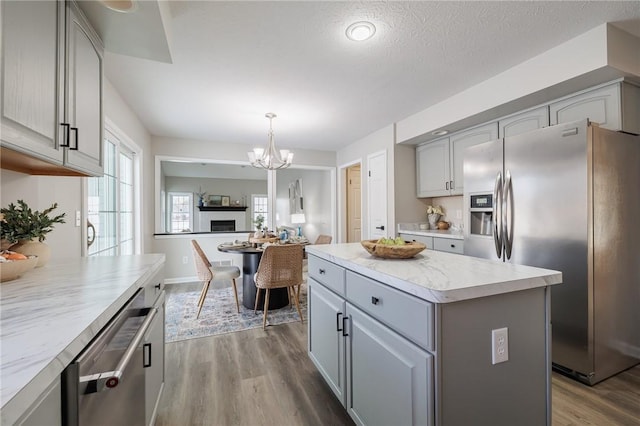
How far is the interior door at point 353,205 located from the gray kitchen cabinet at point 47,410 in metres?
5.26

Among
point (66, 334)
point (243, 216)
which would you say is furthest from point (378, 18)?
point (243, 216)

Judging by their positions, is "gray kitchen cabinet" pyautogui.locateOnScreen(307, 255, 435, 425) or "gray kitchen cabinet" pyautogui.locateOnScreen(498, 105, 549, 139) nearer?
"gray kitchen cabinet" pyautogui.locateOnScreen(307, 255, 435, 425)

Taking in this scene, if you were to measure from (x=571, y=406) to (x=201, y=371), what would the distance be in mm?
2456

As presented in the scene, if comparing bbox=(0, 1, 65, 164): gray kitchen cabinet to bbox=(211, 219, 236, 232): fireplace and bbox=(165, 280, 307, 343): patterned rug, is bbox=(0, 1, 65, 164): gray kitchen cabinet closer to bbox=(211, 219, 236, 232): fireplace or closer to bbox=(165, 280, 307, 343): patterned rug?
bbox=(165, 280, 307, 343): patterned rug

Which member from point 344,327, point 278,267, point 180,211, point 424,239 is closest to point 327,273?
point 344,327

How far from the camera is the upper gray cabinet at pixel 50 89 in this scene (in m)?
0.97

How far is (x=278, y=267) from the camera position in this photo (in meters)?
2.95

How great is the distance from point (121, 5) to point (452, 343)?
6.70 feet

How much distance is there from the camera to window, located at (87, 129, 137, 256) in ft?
8.25

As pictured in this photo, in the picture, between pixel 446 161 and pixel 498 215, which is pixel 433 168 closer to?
pixel 446 161

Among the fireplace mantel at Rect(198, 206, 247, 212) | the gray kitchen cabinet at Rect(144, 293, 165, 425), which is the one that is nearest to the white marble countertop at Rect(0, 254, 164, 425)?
the gray kitchen cabinet at Rect(144, 293, 165, 425)

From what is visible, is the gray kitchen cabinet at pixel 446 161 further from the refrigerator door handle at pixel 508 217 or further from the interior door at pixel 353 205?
the interior door at pixel 353 205

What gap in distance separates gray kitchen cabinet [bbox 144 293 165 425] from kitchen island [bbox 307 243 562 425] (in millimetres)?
982

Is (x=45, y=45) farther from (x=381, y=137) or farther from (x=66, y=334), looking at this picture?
(x=381, y=137)
